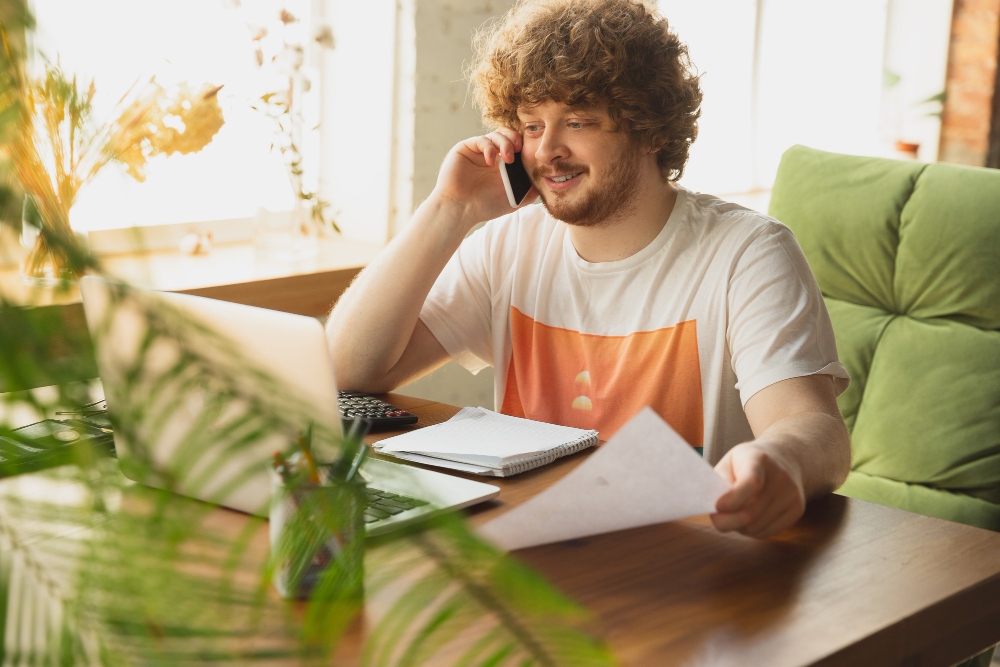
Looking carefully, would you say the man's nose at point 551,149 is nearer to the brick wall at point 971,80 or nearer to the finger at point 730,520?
the finger at point 730,520

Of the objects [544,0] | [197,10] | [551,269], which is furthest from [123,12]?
[551,269]

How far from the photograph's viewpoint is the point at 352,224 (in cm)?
278

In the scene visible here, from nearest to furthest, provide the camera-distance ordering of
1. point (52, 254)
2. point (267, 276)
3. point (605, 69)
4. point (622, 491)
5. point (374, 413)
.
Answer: point (52, 254)
point (622, 491)
point (374, 413)
point (605, 69)
point (267, 276)

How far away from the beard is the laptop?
1.42 metres

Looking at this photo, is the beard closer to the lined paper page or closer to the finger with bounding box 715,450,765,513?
the lined paper page

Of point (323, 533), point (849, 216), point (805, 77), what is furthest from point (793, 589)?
point (805, 77)

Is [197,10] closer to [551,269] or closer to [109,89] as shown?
[109,89]

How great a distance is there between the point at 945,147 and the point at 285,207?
2.64 meters

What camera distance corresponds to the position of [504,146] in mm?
1726

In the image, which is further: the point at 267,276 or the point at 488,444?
the point at 267,276

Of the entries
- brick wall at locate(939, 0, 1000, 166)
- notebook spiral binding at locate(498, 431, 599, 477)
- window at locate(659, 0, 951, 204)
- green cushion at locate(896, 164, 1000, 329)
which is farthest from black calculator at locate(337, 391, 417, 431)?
brick wall at locate(939, 0, 1000, 166)

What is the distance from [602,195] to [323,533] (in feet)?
4.63

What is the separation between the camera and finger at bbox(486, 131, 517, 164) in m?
1.72

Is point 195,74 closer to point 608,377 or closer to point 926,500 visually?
point 608,377
